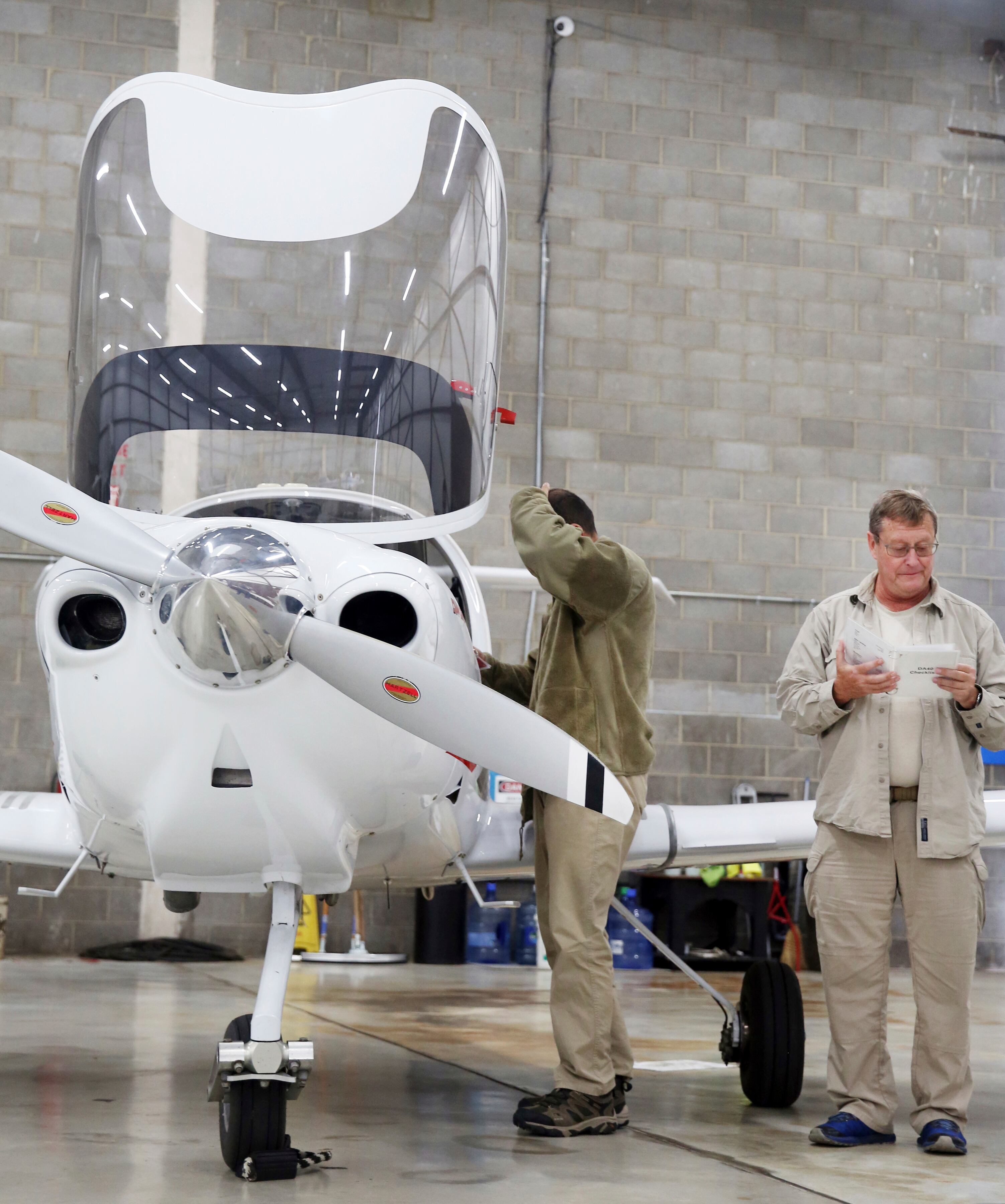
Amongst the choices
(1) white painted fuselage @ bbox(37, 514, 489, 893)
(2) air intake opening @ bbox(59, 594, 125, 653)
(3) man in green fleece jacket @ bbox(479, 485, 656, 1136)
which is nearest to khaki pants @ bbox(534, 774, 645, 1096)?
(3) man in green fleece jacket @ bbox(479, 485, 656, 1136)

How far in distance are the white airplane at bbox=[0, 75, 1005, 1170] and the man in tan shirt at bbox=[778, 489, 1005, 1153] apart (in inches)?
31.3

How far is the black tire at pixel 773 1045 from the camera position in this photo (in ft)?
13.8

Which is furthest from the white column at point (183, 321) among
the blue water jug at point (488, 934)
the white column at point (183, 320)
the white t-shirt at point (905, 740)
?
the blue water jug at point (488, 934)

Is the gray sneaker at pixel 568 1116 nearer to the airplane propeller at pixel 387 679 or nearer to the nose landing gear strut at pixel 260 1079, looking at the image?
the nose landing gear strut at pixel 260 1079

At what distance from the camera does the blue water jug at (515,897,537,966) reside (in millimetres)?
10234

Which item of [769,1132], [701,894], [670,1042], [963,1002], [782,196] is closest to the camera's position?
[963,1002]

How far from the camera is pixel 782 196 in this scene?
11.4m

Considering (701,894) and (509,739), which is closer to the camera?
(509,739)

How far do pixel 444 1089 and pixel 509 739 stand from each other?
2.04 m

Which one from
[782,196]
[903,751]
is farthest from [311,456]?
[782,196]

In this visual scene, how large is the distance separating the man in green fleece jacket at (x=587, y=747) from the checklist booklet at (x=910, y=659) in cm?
61

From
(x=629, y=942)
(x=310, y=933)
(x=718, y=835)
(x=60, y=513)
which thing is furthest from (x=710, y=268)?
(x=60, y=513)

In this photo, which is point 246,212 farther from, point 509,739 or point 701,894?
point 701,894

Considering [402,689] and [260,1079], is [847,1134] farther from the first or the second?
[402,689]
